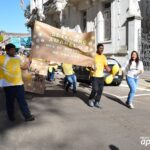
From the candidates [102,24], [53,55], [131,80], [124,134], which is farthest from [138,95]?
[102,24]

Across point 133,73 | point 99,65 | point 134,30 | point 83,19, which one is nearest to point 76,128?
point 99,65

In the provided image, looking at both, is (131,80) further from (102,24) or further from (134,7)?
(102,24)

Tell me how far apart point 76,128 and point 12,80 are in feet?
5.75

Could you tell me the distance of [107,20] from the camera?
1047 inches

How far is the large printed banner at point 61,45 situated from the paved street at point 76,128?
4.25 ft

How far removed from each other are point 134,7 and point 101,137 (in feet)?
55.4

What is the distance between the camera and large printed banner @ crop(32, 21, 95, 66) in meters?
10.7

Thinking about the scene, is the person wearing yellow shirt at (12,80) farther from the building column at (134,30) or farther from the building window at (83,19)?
the building window at (83,19)

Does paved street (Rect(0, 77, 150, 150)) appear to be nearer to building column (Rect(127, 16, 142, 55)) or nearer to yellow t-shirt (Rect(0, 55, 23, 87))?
yellow t-shirt (Rect(0, 55, 23, 87))

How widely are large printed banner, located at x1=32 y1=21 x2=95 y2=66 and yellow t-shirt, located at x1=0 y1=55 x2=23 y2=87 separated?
1.96 m

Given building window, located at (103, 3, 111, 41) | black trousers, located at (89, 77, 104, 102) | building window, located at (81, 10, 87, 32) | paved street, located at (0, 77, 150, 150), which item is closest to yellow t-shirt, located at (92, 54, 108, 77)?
black trousers, located at (89, 77, 104, 102)

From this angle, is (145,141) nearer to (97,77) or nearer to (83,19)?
(97,77)

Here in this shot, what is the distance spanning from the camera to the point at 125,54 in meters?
23.5

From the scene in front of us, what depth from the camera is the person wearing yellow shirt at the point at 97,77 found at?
415 inches
